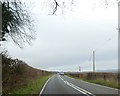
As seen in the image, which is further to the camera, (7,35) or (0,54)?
(0,54)

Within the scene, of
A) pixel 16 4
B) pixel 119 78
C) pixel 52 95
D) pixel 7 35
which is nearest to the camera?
pixel 16 4

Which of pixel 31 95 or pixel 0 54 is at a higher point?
pixel 0 54

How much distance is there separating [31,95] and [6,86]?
175 centimetres

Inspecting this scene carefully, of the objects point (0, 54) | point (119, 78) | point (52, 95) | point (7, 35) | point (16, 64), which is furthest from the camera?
point (119, 78)

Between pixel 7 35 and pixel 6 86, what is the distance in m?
4.79

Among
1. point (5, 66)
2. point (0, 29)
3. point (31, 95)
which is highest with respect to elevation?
point (0, 29)

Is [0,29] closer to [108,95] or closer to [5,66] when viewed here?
[5,66]

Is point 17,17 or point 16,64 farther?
point 16,64

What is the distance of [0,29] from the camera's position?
19.3 m

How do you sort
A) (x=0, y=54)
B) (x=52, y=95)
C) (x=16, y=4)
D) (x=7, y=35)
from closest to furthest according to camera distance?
(x=16, y=4)
(x=7, y=35)
(x=0, y=54)
(x=52, y=95)

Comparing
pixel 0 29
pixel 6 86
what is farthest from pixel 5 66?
pixel 0 29

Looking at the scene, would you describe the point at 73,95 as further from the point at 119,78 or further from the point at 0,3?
the point at 119,78

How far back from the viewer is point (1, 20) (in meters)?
18.6

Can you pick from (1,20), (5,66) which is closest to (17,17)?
(1,20)
